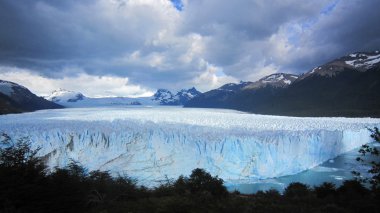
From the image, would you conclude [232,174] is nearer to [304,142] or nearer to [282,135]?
[282,135]

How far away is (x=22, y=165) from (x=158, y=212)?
3.45 metres

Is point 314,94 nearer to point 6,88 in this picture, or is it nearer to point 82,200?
point 6,88

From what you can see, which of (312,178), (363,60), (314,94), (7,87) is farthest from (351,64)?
(7,87)

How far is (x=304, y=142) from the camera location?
894 inches

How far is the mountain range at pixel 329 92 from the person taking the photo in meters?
80.9

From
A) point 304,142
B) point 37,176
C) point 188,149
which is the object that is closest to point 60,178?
point 37,176

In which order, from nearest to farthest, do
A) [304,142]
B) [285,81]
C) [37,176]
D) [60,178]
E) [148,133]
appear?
[37,176] < [60,178] < [148,133] < [304,142] < [285,81]

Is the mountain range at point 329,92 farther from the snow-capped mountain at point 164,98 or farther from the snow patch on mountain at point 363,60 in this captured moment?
the snow-capped mountain at point 164,98

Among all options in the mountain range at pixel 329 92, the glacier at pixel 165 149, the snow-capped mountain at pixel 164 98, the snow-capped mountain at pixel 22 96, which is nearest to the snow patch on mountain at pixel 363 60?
→ the mountain range at pixel 329 92

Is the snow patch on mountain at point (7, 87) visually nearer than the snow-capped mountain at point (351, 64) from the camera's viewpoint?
No

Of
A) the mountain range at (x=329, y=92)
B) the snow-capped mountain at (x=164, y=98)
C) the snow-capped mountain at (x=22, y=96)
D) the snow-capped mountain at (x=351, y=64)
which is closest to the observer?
the mountain range at (x=329, y=92)

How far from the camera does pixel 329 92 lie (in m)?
102

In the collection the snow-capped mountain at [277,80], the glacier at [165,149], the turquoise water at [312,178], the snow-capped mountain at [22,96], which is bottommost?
the turquoise water at [312,178]

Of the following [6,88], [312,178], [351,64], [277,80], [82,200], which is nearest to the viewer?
[82,200]
